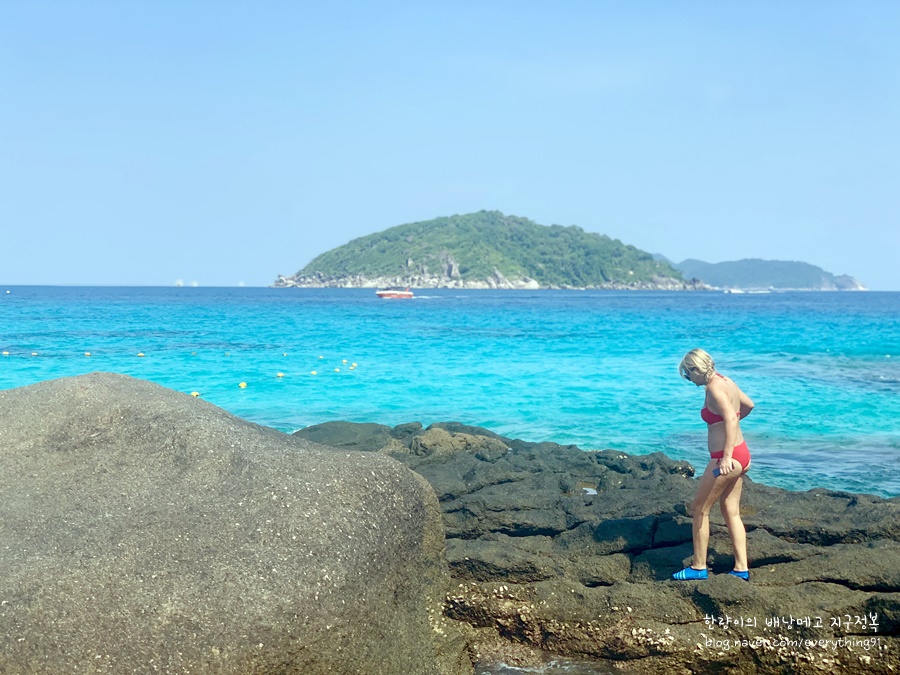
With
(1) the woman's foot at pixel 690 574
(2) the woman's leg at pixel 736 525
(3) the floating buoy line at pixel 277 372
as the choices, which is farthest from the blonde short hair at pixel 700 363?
(3) the floating buoy line at pixel 277 372

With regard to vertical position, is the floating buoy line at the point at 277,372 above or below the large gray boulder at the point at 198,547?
below

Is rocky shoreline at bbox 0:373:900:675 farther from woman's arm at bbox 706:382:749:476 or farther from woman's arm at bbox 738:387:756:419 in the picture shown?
woman's arm at bbox 738:387:756:419

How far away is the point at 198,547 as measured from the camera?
493cm

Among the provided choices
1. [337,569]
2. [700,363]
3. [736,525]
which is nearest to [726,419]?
[700,363]

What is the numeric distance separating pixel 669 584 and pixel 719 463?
0.98m

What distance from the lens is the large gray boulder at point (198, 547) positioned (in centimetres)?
456

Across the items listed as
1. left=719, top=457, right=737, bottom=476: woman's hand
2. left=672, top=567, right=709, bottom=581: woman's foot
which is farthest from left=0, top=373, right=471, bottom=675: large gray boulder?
left=719, top=457, right=737, bottom=476: woman's hand

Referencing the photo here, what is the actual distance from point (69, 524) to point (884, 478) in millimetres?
11761

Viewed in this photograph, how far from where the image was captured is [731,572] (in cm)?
649

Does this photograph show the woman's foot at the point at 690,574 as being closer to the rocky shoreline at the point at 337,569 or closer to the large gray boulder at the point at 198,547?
the rocky shoreline at the point at 337,569

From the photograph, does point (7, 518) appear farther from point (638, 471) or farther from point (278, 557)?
point (638, 471)

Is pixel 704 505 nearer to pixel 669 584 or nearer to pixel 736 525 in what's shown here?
pixel 736 525

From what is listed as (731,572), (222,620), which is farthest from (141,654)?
(731,572)

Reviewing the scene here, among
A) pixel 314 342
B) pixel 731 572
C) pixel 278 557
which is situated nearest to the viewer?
pixel 278 557
